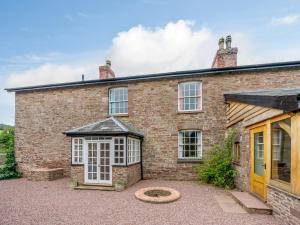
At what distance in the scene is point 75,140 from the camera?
383 inches

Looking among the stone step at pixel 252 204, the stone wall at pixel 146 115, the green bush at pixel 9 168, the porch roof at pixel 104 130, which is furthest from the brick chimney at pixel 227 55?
the green bush at pixel 9 168

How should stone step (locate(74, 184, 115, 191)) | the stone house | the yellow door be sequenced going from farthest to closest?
stone step (locate(74, 184, 115, 191)) → the stone house → the yellow door

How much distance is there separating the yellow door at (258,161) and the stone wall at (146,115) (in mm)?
3503

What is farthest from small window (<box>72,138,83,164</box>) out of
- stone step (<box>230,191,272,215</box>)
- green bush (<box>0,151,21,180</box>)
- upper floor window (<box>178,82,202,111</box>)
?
stone step (<box>230,191,272,215</box>)

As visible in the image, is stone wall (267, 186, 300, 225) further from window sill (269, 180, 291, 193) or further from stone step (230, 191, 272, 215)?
Result: stone step (230, 191, 272, 215)

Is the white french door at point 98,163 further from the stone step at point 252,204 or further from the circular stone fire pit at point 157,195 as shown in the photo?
the stone step at point 252,204

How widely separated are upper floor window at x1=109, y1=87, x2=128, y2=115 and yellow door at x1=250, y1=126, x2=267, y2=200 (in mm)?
7440

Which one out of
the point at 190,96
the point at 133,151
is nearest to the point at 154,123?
the point at 133,151

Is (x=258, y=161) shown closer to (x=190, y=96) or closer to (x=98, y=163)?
(x=190, y=96)

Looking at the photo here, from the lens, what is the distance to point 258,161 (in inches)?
254

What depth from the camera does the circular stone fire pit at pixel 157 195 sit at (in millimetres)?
6529

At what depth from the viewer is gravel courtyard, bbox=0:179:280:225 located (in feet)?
16.3

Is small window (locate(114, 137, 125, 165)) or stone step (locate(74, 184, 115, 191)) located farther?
small window (locate(114, 137, 125, 165))

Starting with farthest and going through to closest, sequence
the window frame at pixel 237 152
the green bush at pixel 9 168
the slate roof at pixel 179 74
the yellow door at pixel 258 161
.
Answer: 1. the green bush at pixel 9 168
2. the slate roof at pixel 179 74
3. the window frame at pixel 237 152
4. the yellow door at pixel 258 161
